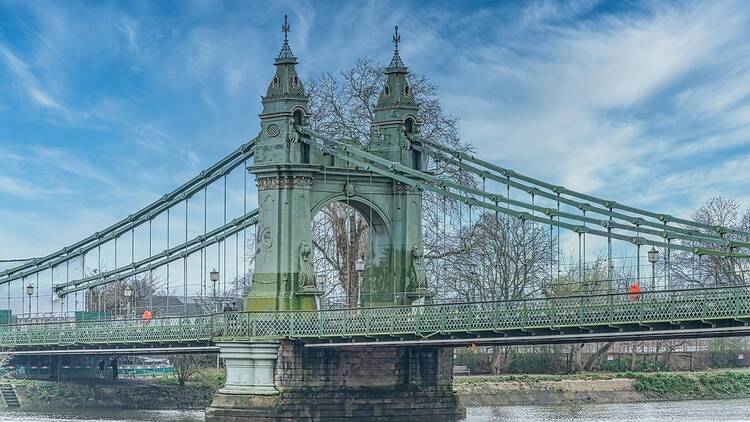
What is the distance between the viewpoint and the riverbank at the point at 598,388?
9331 cm

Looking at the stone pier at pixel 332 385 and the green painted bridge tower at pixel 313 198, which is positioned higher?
the green painted bridge tower at pixel 313 198

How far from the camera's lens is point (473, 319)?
64812 mm

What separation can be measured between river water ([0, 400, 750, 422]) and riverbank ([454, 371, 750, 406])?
1.94 meters

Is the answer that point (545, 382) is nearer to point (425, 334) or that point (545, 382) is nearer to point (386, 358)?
point (386, 358)

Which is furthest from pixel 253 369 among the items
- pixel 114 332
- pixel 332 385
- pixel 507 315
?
pixel 114 332

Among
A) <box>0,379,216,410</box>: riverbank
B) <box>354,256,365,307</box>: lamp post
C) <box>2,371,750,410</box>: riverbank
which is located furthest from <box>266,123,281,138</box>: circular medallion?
<box>0,379,216,410</box>: riverbank

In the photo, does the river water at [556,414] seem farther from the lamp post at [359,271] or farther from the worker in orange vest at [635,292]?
the worker in orange vest at [635,292]

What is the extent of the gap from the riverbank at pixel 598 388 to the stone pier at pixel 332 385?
599 inches

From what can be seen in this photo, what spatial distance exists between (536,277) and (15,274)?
27.2 m

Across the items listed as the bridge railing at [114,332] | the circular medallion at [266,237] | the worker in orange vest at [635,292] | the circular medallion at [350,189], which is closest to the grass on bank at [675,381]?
the bridge railing at [114,332]

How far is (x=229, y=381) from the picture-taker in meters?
71.2

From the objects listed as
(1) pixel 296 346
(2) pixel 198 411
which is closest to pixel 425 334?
(1) pixel 296 346

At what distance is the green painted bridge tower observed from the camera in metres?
71.8

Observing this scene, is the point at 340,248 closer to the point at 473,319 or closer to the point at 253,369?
the point at 253,369
